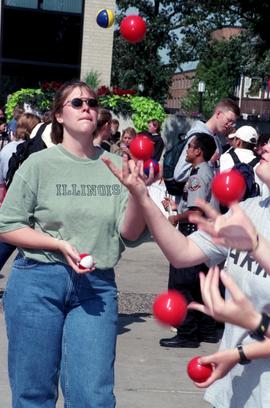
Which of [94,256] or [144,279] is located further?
[144,279]

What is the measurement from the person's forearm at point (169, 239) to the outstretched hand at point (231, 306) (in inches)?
27.3

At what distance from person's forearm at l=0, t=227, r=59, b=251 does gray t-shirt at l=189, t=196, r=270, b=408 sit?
0.91 m

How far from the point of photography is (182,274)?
26.0ft

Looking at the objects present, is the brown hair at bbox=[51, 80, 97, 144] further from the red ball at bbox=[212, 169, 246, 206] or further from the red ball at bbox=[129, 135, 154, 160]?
the red ball at bbox=[212, 169, 246, 206]

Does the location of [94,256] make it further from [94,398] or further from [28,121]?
[28,121]

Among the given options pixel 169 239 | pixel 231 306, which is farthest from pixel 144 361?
pixel 231 306

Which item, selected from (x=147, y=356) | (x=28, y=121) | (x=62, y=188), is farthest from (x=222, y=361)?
(x=28, y=121)

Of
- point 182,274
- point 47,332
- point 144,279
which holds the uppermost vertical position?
point 47,332

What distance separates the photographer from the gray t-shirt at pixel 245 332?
3203mm

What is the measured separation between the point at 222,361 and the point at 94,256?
1.36 meters

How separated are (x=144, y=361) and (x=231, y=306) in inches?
183

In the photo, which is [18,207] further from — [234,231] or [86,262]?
[234,231]

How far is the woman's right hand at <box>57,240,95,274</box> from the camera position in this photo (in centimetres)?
400

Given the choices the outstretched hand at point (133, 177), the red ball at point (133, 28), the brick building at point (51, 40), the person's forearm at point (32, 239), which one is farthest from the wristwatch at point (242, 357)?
the brick building at point (51, 40)
